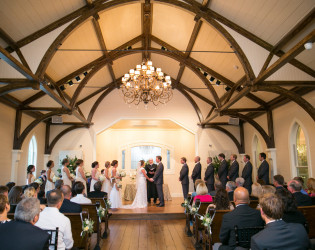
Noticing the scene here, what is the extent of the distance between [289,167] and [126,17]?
6.46 m

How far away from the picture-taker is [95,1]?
608cm

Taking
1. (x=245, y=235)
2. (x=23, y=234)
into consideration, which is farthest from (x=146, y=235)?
(x=23, y=234)

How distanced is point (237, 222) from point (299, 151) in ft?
19.4

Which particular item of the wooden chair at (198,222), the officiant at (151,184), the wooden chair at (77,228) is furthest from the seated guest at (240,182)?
the officiant at (151,184)

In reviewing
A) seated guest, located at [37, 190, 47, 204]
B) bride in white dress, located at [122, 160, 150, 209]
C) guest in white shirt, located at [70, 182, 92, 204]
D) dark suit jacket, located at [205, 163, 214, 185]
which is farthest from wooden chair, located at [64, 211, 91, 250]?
dark suit jacket, located at [205, 163, 214, 185]

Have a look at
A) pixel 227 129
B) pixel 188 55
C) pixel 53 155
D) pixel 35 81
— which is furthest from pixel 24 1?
pixel 227 129

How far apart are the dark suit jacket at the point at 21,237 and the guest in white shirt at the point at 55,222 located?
729 millimetres

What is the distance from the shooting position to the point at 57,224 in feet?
8.48

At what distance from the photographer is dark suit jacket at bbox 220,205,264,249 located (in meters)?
2.62

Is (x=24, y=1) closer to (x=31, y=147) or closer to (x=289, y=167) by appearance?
(x=31, y=147)

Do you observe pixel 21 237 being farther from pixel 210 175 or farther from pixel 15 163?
pixel 210 175

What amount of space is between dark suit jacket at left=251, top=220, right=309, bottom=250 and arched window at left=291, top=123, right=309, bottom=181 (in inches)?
243

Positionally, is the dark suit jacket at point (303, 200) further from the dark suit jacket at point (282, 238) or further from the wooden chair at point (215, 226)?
the dark suit jacket at point (282, 238)

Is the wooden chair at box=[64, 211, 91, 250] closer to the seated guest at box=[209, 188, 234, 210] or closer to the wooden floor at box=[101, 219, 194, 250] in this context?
the wooden floor at box=[101, 219, 194, 250]
